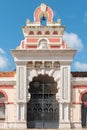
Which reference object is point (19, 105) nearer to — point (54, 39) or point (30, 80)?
point (30, 80)

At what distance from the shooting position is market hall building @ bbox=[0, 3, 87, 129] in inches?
1550

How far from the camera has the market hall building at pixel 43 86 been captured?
1550 inches

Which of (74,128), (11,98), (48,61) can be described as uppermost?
(48,61)

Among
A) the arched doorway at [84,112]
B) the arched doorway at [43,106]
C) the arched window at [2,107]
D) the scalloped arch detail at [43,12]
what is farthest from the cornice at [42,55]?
the arched doorway at [84,112]

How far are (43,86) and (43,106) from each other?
1678 mm

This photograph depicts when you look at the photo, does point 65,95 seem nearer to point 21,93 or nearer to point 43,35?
point 21,93

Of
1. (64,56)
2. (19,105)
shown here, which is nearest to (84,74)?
(64,56)

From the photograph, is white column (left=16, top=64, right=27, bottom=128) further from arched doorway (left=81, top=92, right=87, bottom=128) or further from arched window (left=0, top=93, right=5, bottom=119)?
arched doorway (left=81, top=92, right=87, bottom=128)

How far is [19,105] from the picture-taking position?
39.3 m

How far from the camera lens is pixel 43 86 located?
40.3 meters

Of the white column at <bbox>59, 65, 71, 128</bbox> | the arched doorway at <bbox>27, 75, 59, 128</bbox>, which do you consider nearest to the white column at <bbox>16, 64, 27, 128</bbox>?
the arched doorway at <bbox>27, 75, 59, 128</bbox>

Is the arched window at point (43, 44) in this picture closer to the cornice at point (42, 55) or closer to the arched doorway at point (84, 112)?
the cornice at point (42, 55)

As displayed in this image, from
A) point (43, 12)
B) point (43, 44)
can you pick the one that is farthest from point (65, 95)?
point (43, 12)

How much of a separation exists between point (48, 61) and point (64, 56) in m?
1.38
